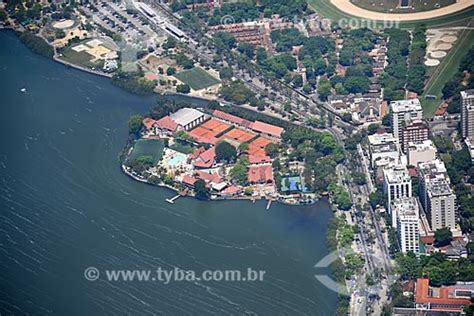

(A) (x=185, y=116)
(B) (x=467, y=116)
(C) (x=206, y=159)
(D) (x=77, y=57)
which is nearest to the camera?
(B) (x=467, y=116)

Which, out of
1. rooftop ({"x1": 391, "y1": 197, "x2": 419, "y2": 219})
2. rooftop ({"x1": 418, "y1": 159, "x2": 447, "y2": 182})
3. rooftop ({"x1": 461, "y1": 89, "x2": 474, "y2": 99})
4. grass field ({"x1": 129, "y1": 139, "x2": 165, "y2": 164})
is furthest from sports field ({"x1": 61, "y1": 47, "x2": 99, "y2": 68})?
rooftop ({"x1": 391, "y1": 197, "x2": 419, "y2": 219})

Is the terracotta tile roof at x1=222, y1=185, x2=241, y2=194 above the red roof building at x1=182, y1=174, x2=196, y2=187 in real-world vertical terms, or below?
above

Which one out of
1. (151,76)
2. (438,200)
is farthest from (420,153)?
(151,76)

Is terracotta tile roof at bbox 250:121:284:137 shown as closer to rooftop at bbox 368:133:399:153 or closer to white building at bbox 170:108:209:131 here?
white building at bbox 170:108:209:131

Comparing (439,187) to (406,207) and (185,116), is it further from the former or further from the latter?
(185,116)

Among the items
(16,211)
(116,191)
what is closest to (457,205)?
(116,191)

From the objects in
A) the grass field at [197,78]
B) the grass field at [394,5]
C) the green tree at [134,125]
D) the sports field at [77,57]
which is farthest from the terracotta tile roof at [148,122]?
the grass field at [394,5]

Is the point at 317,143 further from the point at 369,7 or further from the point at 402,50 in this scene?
the point at 369,7
